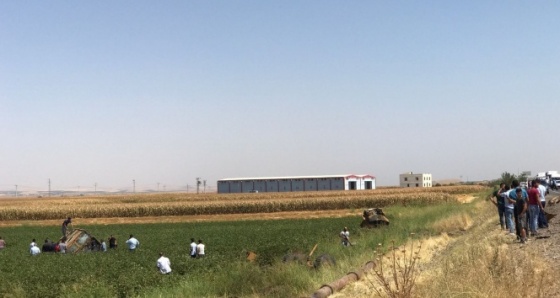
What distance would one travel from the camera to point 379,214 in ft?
124

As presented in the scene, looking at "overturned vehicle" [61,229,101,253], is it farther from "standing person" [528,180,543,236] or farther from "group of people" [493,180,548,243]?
"standing person" [528,180,543,236]

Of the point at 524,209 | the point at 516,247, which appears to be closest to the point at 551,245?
the point at 516,247

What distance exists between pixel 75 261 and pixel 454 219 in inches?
768

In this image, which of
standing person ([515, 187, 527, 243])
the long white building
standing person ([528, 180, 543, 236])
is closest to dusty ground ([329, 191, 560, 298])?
standing person ([515, 187, 527, 243])

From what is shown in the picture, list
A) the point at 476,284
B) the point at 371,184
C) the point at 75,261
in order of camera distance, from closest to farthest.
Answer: the point at 476,284, the point at 75,261, the point at 371,184

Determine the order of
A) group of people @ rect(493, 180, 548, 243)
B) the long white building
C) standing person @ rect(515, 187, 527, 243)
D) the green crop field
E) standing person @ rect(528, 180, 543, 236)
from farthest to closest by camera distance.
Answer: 1. the long white building
2. standing person @ rect(528, 180, 543, 236)
3. group of people @ rect(493, 180, 548, 243)
4. standing person @ rect(515, 187, 527, 243)
5. the green crop field

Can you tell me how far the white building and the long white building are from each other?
1026 inches

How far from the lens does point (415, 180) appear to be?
160500 millimetres

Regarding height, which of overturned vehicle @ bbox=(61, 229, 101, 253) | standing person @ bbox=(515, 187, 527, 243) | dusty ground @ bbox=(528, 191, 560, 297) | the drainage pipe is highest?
standing person @ bbox=(515, 187, 527, 243)

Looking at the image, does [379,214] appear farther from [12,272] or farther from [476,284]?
[476,284]

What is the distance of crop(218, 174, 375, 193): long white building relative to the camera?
134 m

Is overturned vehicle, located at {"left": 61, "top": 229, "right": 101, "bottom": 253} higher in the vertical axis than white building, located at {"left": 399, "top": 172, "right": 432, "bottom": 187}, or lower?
→ lower

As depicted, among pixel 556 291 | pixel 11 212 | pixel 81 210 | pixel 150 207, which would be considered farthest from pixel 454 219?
pixel 11 212

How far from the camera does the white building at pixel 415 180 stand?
518 ft
